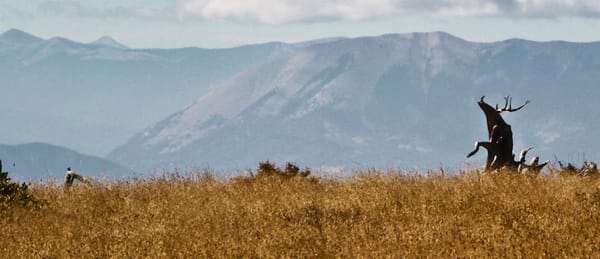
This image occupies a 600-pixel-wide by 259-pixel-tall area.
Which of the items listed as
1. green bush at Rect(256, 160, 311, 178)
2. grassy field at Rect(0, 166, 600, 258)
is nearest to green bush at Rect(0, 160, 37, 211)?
grassy field at Rect(0, 166, 600, 258)

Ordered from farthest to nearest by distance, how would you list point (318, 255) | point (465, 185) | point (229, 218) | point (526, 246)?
point (465, 185) → point (229, 218) → point (318, 255) → point (526, 246)

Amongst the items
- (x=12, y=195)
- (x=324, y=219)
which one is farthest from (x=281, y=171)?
(x=324, y=219)

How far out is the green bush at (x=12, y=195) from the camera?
12773mm

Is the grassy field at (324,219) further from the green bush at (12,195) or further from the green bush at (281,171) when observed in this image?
the green bush at (281,171)

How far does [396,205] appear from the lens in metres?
11.3

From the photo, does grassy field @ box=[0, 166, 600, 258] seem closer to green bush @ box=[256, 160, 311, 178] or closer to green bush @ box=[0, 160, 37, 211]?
green bush @ box=[0, 160, 37, 211]

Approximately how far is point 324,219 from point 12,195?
563 centimetres

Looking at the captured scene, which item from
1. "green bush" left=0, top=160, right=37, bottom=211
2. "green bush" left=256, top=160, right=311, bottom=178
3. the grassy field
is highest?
"green bush" left=256, top=160, right=311, bottom=178

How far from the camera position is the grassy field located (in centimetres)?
846

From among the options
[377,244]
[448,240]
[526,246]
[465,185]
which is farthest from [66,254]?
[465,185]

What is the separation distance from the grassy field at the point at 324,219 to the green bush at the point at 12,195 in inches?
11.0

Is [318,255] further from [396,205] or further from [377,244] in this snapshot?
[396,205]

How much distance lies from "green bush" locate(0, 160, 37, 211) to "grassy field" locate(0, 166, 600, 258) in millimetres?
279

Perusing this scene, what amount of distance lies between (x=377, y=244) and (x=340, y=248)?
1.30ft
